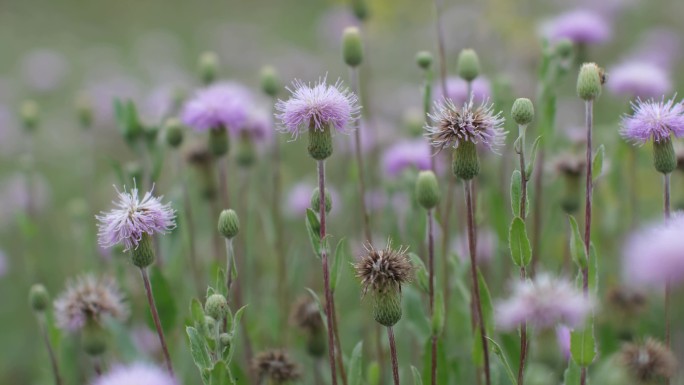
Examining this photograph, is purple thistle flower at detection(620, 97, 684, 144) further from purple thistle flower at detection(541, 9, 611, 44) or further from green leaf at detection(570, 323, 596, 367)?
purple thistle flower at detection(541, 9, 611, 44)

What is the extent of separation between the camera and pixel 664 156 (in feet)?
6.67

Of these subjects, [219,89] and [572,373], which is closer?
[572,373]

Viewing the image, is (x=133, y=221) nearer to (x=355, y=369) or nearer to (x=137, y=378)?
(x=137, y=378)

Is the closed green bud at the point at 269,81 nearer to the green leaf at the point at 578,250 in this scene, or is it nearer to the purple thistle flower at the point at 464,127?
the purple thistle flower at the point at 464,127

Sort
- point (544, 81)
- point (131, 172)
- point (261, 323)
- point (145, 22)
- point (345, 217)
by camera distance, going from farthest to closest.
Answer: point (145, 22) → point (345, 217) → point (261, 323) → point (131, 172) → point (544, 81)

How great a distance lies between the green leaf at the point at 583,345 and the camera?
1843 mm

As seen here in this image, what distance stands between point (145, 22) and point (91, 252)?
9038 mm

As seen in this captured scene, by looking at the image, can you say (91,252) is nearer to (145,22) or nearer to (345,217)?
(345,217)

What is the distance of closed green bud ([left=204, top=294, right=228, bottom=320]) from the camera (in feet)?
6.33

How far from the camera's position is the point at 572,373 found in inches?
78.3

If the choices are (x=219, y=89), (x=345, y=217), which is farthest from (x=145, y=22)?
(x=219, y=89)

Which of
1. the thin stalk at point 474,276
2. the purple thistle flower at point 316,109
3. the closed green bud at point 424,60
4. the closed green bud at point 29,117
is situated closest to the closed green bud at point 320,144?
the purple thistle flower at point 316,109

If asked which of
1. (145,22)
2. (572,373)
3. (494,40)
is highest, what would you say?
(145,22)

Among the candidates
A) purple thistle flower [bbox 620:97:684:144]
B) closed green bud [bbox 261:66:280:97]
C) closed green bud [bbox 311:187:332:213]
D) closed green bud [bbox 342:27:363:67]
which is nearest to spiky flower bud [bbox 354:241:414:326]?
closed green bud [bbox 311:187:332:213]
